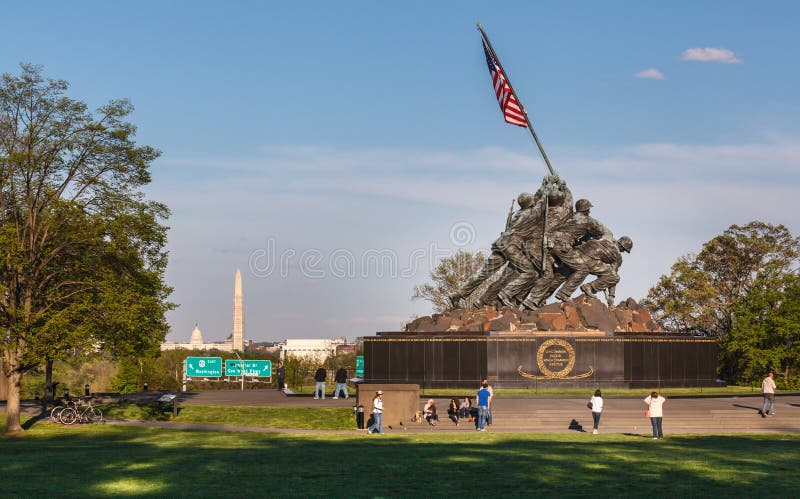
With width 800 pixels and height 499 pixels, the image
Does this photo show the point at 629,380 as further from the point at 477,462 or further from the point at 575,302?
the point at 477,462

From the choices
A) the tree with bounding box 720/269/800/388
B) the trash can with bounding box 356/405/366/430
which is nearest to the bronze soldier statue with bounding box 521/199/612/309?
the tree with bounding box 720/269/800/388

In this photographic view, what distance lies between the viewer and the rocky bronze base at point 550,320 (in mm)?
46250

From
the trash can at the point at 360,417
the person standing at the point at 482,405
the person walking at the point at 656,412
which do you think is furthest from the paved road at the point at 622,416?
the person walking at the point at 656,412

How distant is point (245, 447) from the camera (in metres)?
26.1

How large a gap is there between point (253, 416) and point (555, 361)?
49.2 feet

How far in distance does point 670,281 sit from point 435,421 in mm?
39115

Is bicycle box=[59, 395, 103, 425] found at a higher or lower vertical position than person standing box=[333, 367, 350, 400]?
lower

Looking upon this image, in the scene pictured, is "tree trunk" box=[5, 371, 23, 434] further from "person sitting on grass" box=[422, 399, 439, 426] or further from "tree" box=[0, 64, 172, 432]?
"person sitting on grass" box=[422, 399, 439, 426]

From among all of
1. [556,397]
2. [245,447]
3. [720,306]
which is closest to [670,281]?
[720,306]

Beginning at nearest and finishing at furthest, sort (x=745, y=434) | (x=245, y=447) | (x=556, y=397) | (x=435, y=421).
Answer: (x=245, y=447) → (x=745, y=434) → (x=435, y=421) → (x=556, y=397)

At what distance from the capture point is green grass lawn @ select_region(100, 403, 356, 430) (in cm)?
3538

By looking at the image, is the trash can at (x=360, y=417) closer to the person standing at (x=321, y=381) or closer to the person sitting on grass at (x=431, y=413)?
the person sitting on grass at (x=431, y=413)

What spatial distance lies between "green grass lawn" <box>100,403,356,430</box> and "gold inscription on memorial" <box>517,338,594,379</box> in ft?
36.5

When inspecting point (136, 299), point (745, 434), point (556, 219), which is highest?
point (556, 219)
